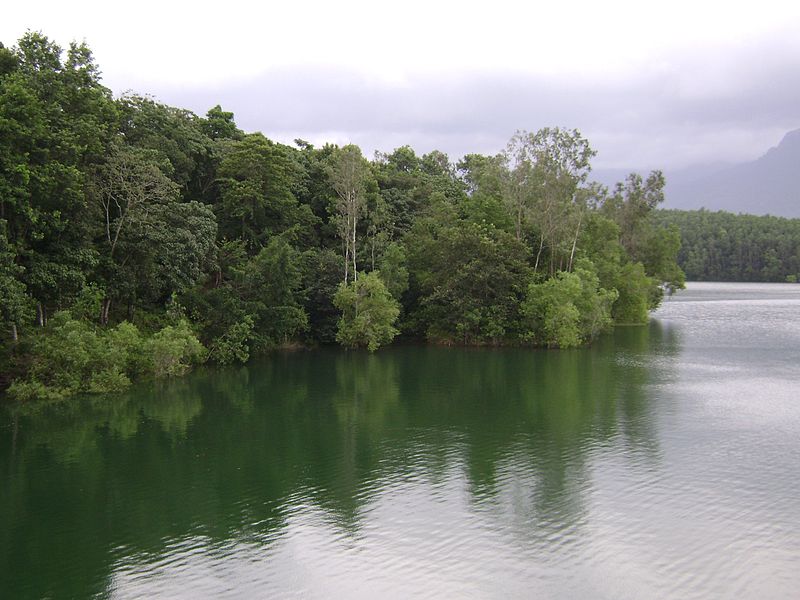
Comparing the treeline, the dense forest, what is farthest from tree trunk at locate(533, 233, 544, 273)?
the treeline

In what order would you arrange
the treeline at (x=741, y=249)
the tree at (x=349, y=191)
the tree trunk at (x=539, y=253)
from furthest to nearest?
the treeline at (x=741, y=249), the tree trunk at (x=539, y=253), the tree at (x=349, y=191)

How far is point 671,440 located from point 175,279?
83.1 ft

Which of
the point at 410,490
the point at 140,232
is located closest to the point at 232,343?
the point at 140,232

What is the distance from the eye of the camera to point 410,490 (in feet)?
61.3

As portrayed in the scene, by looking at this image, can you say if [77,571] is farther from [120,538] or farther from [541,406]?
[541,406]

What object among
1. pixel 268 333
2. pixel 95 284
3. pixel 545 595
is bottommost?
pixel 545 595

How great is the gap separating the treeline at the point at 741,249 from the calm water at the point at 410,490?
109985 mm

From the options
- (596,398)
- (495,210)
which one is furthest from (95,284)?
(495,210)

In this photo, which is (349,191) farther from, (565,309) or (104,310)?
(104,310)

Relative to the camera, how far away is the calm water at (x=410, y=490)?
13555 mm

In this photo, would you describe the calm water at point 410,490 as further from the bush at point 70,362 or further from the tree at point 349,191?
the tree at point 349,191

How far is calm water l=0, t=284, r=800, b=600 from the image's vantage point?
534 inches

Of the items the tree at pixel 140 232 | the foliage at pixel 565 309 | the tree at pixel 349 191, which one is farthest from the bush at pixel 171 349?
the foliage at pixel 565 309

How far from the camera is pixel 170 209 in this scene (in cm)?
3819
